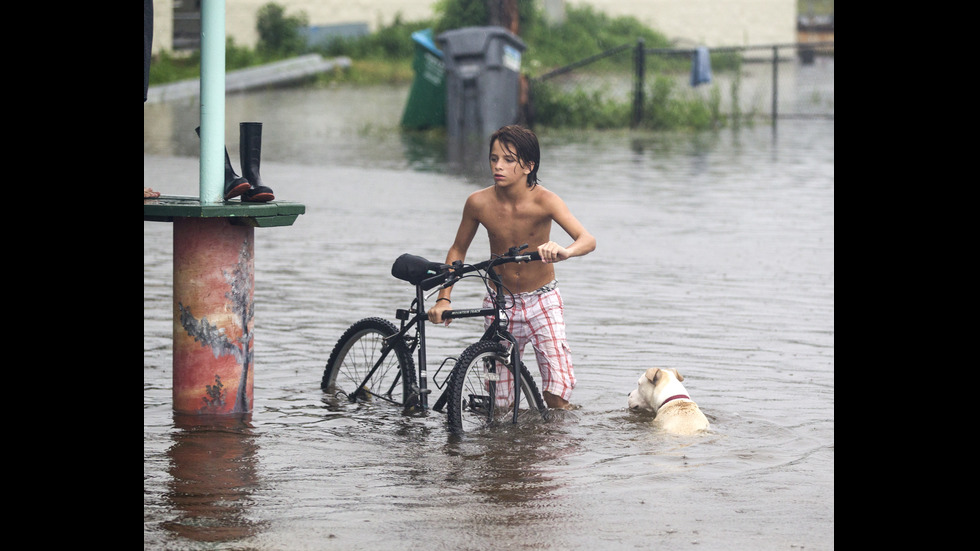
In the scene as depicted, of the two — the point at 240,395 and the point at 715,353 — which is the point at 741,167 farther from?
the point at 240,395

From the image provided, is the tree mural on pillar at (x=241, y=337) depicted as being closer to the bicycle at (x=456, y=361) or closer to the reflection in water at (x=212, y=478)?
the reflection in water at (x=212, y=478)

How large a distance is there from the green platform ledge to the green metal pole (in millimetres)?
103

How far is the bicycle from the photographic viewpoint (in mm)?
6102

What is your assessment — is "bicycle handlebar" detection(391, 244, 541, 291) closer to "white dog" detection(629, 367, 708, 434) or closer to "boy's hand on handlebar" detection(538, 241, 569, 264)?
"boy's hand on handlebar" detection(538, 241, 569, 264)

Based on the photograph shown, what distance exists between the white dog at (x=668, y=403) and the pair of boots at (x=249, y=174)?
73.6 inches

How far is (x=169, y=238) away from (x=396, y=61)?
31.3 metres

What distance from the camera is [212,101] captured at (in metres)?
6.10

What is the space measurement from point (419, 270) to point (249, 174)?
86 cm

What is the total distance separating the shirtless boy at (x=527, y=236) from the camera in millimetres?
6355

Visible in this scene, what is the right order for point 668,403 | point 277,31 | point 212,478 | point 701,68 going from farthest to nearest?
point 277,31 < point 701,68 < point 668,403 < point 212,478

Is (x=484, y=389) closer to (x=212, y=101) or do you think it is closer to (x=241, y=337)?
(x=241, y=337)

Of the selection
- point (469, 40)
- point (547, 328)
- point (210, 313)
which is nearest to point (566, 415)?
point (547, 328)

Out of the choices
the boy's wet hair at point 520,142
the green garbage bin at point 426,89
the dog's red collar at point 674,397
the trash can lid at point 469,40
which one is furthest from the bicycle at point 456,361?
the green garbage bin at point 426,89
